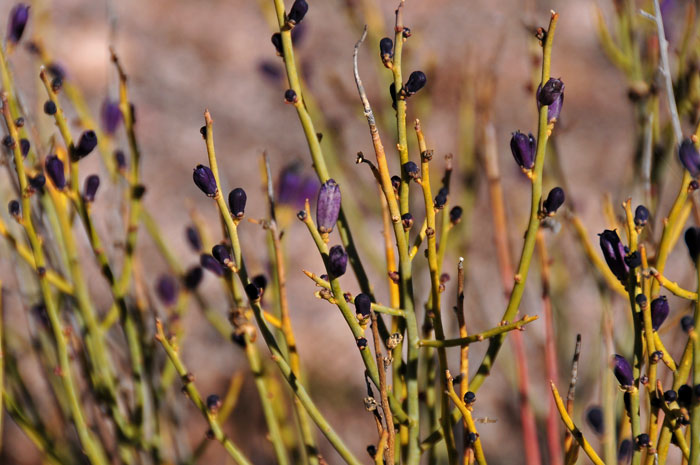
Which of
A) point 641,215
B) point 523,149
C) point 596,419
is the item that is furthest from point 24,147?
point 596,419

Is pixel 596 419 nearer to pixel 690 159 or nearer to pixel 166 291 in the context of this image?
pixel 690 159

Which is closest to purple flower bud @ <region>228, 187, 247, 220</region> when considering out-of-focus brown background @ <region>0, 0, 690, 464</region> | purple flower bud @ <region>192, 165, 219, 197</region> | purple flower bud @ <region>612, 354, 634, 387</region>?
purple flower bud @ <region>192, 165, 219, 197</region>

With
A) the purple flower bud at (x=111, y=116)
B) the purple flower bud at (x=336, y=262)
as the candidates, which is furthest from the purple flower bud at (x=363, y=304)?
the purple flower bud at (x=111, y=116)

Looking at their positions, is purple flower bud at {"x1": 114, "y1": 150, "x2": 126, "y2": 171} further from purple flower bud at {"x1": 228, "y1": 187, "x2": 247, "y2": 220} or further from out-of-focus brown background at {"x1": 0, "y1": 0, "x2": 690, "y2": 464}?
out-of-focus brown background at {"x1": 0, "y1": 0, "x2": 690, "y2": 464}

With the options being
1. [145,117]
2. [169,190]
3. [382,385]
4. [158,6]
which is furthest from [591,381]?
[158,6]

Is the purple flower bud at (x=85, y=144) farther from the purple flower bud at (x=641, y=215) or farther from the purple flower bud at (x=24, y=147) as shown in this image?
the purple flower bud at (x=641, y=215)
